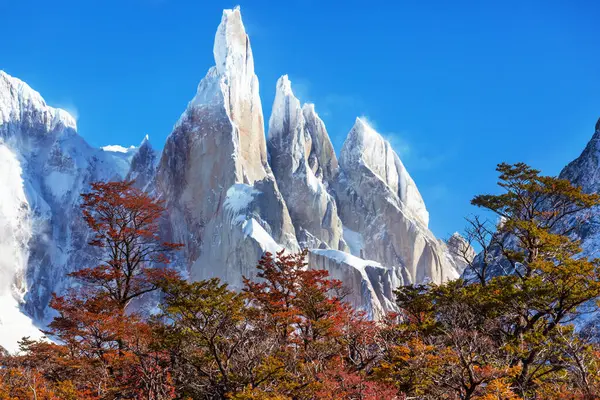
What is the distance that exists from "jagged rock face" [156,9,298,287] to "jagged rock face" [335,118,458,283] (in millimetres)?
24615

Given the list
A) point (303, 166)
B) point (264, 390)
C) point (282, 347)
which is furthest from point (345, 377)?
point (303, 166)

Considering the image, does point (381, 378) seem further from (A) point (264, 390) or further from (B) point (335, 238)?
(B) point (335, 238)

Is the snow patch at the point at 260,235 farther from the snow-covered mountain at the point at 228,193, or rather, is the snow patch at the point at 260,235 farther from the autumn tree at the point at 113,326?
the autumn tree at the point at 113,326

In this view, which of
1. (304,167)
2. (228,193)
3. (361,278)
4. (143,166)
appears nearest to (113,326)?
(361,278)

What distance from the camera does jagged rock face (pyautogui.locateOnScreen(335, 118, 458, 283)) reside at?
366 ft

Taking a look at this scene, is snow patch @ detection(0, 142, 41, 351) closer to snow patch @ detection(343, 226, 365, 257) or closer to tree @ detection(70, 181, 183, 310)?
snow patch @ detection(343, 226, 365, 257)

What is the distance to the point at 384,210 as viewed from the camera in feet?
382

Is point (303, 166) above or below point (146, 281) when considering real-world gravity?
above

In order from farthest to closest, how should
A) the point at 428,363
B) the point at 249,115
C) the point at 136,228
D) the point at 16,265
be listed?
the point at 249,115 < the point at 16,265 < the point at 136,228 < the point at 428,363

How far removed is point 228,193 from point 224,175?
702cm

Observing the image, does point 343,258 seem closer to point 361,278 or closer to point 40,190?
point 361,278

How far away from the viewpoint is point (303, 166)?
110500mm

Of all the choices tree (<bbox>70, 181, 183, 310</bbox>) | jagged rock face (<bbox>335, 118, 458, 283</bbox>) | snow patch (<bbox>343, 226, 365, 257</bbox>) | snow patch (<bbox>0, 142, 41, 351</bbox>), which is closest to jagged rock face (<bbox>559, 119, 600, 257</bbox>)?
tree (<bbox>70, 181, 183, 310</bbox>)

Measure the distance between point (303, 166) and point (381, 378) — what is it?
9270 cm
